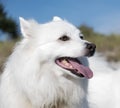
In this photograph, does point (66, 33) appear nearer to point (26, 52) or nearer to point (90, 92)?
point (26, 52)

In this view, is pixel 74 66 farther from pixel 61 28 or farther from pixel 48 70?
pixel 61 28

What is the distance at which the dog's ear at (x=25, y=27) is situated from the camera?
7910 mm

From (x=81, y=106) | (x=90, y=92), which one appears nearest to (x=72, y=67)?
(x=81, y=106)

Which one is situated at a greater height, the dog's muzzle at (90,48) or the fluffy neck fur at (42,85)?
the dog's muzzle at (90,48)

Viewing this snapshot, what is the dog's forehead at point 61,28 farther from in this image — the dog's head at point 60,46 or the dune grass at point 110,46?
the dune grass at point 110,46

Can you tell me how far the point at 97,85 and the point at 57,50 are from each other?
5.75ft

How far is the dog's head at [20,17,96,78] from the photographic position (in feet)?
24.7

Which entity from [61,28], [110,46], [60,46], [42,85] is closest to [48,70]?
[42,85]

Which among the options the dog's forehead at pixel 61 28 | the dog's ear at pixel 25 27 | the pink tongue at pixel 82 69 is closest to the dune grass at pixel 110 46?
the dog's forehead at pixel 61 28

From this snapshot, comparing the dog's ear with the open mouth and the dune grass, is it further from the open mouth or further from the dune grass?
the dune grass

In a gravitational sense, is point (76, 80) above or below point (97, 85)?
below

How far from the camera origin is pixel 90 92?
8.76 m

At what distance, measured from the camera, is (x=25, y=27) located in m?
7.96

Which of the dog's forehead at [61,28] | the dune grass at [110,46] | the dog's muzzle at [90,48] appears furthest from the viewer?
the dune grass at [110,46]
